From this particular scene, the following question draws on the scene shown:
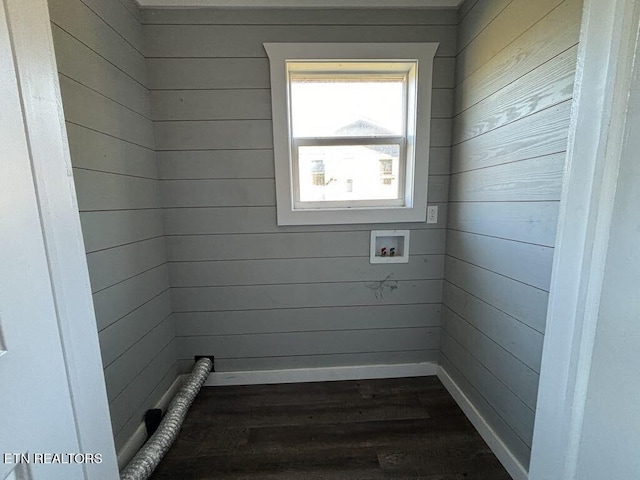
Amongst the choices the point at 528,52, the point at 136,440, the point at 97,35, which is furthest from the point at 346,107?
the point at 136,440

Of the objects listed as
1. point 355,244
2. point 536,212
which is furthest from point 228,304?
point 536,212

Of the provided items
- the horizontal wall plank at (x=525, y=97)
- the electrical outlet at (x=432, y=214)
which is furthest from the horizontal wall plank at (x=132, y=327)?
the horizontal wall plank at (x=525, y=97)

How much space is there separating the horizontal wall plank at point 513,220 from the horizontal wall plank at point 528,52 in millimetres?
550

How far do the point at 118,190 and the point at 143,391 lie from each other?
1056 mm

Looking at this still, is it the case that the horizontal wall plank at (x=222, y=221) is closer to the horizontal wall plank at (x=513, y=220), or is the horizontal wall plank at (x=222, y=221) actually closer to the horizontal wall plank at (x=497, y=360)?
the horizontal wall plank at (x=513, y=220)

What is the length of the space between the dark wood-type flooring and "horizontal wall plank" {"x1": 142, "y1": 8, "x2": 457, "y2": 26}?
2255 mm

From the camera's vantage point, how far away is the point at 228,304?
1848 mm

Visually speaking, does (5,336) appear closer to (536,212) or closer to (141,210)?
(141,210)

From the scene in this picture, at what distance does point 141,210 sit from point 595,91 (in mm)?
1795

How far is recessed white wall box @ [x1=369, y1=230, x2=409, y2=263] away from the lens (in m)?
1.83

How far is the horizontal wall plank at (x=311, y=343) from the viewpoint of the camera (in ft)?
6.19

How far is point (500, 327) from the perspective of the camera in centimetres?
135

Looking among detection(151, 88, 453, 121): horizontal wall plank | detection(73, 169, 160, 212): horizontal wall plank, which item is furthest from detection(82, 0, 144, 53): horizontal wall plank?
detection(73, 169, 160, 212): horizontal wall plank

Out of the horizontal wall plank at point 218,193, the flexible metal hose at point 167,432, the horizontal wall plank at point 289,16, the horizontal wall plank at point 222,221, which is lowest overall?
the flexible metal hose at point 167,432
